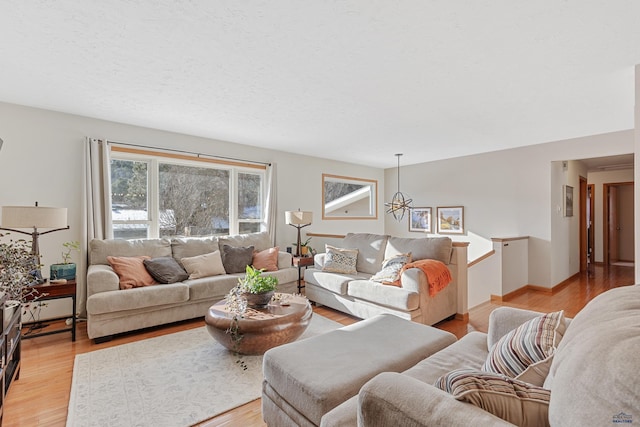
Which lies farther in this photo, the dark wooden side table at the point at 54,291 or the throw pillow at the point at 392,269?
the throw pillow at the point at 392,269

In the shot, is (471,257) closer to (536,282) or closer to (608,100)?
(536,282)

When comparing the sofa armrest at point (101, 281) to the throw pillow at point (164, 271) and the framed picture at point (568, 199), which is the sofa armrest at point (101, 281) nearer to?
the throw pillow at point (164, 271)

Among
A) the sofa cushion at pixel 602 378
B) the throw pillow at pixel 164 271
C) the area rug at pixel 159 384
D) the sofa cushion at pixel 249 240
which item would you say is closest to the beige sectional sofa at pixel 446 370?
the sofa cushion at pixel 602 378

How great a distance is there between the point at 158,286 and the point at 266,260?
1.43 metres

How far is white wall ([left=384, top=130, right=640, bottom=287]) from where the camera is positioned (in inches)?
190

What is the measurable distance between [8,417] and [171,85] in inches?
104

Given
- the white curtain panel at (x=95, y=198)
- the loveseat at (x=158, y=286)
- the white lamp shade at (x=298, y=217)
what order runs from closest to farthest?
1. the loveseat at (x=158, y=286)
2. the white curtain panel at (x=95, y=198)
3. the white lamp shade at (x=298, y=217)

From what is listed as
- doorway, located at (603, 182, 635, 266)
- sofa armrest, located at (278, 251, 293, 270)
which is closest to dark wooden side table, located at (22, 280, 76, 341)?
sofa armrest, located at (278, 251, 293, 270)

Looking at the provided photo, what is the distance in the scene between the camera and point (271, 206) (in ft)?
17.3

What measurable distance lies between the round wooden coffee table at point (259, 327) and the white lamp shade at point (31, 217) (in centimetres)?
176

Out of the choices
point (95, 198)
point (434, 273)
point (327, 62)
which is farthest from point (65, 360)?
point (434, 273)

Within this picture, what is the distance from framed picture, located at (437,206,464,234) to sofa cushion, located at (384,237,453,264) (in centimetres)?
257

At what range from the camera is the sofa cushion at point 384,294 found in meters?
3.17

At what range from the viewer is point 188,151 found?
455 centimetres
